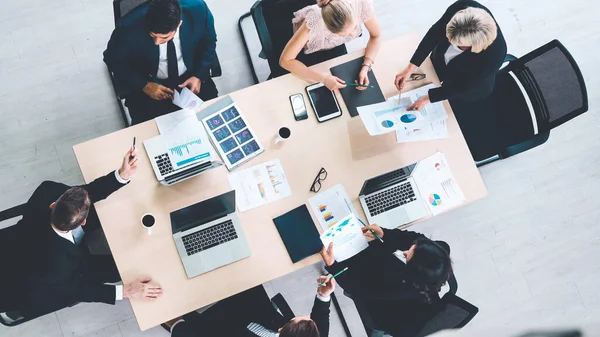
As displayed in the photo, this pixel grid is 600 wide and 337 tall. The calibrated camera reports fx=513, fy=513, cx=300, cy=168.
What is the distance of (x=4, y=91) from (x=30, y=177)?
1.94 feet

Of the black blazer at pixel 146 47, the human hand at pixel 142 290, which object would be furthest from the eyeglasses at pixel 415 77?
the human hand at pixel 142 290

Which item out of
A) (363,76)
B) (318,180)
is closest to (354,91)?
(363,76)

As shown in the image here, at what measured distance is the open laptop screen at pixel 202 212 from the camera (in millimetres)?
2377

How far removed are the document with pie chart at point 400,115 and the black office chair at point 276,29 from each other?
1.87ft

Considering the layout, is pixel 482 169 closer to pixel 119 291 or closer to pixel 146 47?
pixel 146 47

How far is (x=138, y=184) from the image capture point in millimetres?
2473

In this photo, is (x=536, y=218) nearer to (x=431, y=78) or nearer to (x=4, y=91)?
(x=431, y=78)

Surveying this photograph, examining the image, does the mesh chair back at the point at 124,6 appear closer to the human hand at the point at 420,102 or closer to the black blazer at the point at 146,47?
the black blazer at the point at 146,47

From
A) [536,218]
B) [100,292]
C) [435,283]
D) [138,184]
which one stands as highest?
[138,184]

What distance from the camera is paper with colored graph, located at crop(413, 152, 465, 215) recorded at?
2.66 metres

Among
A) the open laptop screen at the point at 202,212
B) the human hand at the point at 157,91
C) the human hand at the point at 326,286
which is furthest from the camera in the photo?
the human hand at the point at 157,91

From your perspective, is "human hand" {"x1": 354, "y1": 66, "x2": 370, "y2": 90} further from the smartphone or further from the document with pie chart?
the smartphone

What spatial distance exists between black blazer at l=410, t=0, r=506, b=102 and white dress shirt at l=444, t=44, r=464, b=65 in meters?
0.02

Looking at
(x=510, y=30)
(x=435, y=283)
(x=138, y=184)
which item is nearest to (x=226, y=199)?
(x=138, y=184)
